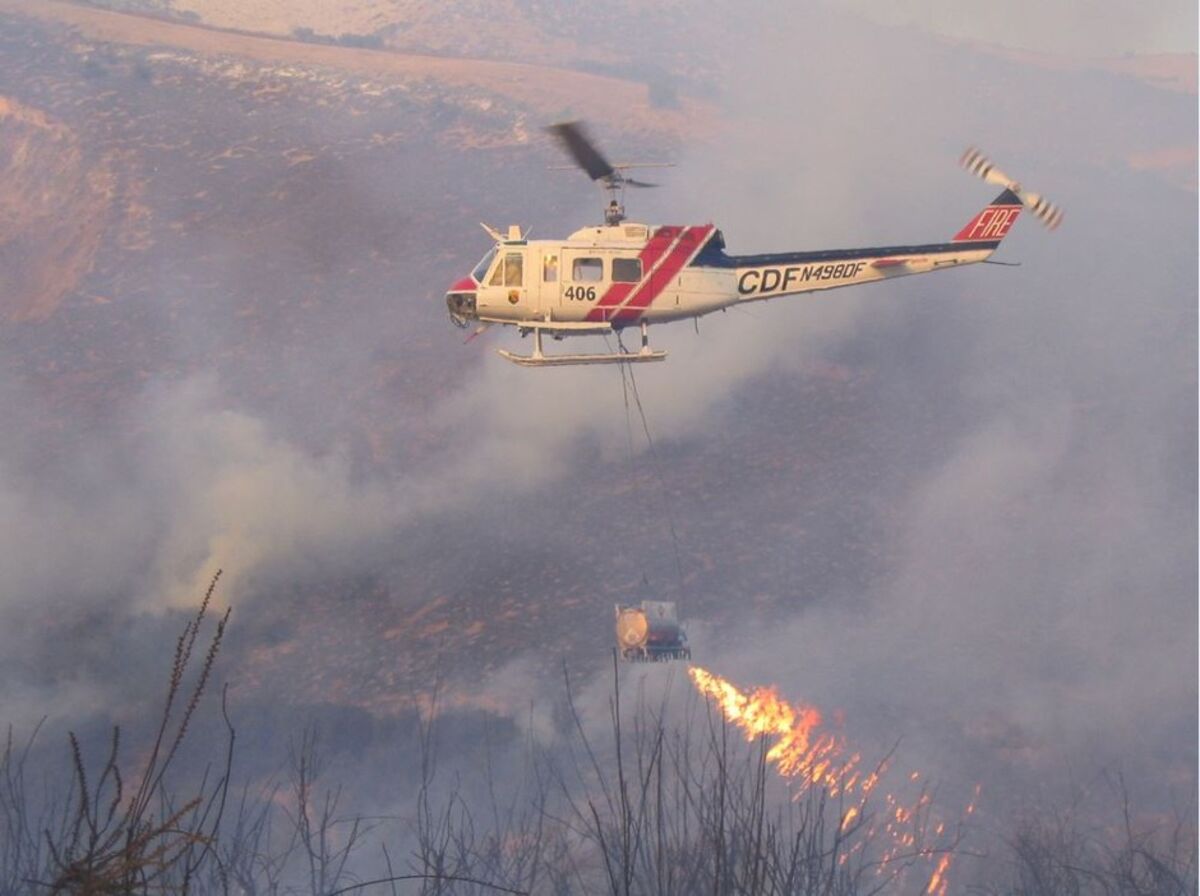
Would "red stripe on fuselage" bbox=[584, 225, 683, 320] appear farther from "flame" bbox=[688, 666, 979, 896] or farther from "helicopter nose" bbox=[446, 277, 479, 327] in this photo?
"flame" bbox=[688, 666, 979, 896]

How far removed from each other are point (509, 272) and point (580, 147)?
17.2ft

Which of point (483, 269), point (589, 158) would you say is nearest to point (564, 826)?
point (483, 269)

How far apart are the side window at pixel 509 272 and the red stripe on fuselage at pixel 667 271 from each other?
272cm

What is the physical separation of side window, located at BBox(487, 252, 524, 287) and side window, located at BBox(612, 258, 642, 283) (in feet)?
7.73

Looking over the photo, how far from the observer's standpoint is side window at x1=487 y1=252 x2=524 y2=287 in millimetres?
34281

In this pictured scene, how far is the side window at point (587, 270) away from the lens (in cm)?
3416

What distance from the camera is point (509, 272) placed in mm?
34344

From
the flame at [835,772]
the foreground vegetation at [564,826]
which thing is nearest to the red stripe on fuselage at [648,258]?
the foreground vegetation at [564,826]

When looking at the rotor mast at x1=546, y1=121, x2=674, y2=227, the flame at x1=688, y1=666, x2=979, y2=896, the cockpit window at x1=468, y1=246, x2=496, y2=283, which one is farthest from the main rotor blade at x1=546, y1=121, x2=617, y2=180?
the flame at x1=688, y1=666, x2=979, y2=896

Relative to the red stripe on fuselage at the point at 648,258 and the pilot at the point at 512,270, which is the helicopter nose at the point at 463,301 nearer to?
the pilot at the point at 512,270

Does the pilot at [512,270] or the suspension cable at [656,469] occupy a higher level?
the suspension cable at [656,469]

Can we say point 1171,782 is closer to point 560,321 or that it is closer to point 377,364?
point 560,321

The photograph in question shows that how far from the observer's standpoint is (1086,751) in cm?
5959

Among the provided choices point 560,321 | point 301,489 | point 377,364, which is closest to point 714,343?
point 377,364
